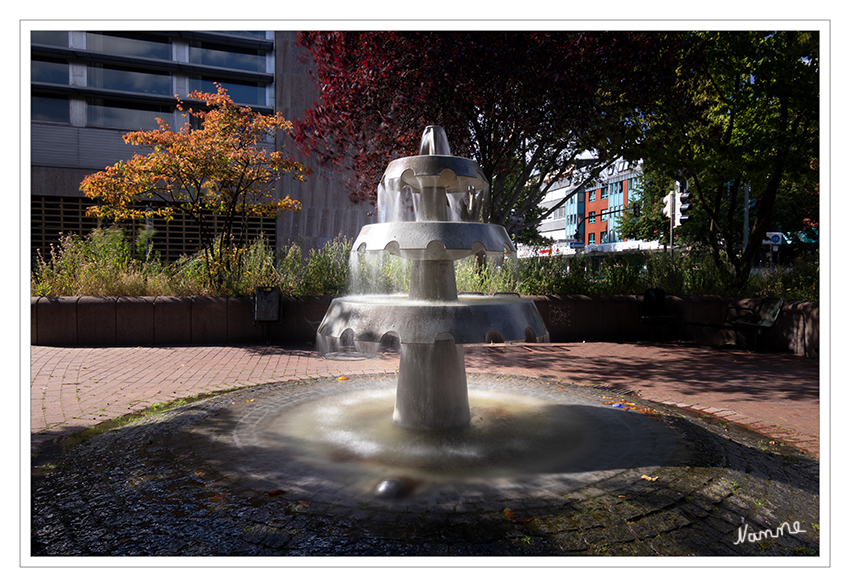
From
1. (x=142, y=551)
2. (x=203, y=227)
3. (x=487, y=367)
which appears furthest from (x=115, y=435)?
(x=203, y=227)

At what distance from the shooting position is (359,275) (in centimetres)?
1085

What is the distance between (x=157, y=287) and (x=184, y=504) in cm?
785

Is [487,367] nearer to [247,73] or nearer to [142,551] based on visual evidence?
[142,551]

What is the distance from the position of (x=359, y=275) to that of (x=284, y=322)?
1974 millimetres

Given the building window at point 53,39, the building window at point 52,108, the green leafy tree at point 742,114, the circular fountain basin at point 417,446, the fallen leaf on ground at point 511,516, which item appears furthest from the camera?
the building window at point 52,108

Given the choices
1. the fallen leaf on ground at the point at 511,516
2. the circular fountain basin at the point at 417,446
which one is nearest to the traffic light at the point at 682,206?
the circular fountain basin at the point at 417,446

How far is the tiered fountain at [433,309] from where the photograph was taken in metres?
3.58

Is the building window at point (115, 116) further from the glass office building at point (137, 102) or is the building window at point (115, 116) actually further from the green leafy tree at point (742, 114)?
the green leafy tree at point (742, 114)

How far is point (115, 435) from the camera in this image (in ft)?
13.1

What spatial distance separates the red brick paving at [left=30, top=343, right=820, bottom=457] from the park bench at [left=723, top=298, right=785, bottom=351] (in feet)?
1.45

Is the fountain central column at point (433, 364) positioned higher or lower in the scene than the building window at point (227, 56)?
lower

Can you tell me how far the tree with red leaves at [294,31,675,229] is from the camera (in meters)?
8.64

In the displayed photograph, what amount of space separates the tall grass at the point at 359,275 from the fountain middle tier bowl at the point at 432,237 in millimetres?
6008

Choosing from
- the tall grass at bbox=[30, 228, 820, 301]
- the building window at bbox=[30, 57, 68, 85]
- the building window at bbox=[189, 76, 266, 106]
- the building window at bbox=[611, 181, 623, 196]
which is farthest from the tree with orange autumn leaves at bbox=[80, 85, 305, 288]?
the building window at bbox=[611, 181, 623, 196]
